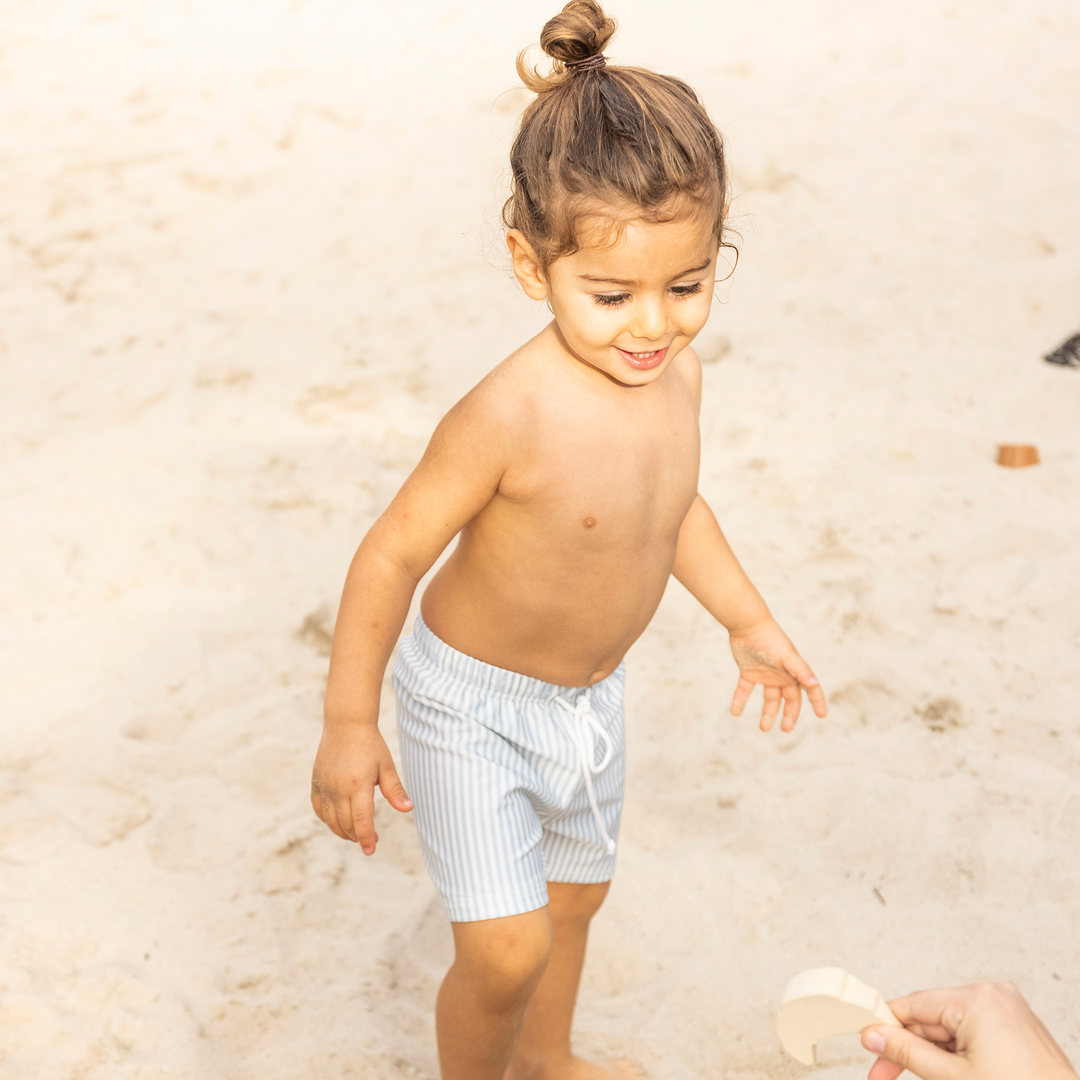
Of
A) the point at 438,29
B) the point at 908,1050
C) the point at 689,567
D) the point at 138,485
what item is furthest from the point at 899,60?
the point at 908,1050

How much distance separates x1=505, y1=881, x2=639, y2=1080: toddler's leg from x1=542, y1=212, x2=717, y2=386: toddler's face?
83 cm

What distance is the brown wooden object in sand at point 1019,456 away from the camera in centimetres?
336

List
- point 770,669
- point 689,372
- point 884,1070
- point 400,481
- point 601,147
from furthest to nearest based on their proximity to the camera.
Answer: point 400,481
point 770,669
point 689,372
point 601,147
point 884,1070

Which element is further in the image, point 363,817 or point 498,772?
point 498,772

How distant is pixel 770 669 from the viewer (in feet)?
6.16

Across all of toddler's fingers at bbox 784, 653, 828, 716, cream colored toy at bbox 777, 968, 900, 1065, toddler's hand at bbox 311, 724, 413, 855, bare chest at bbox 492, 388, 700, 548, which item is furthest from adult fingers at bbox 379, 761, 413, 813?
toddler's fingers at bbox 784, 653, 828, 716

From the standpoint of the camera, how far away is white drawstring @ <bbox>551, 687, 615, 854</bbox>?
1652mm

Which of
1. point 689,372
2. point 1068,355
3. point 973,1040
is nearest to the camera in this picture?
point 973,1040

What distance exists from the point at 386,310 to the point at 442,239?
0.52 meters

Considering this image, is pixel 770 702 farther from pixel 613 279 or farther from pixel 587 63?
pixel 587 63

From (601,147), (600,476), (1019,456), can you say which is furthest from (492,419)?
(1019,456)

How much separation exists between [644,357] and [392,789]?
0.61 m

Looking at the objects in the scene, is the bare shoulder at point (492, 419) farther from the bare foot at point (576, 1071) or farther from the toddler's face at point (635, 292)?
the bare foot at point (576, 1071)

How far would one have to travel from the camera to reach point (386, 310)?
13.4 feet
